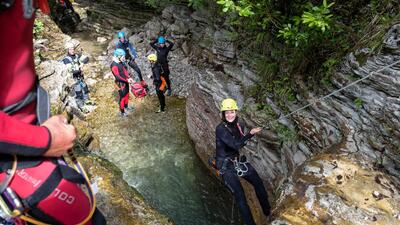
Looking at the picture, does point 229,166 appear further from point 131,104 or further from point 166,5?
point 166,5

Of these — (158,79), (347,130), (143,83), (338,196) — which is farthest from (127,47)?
(338,196)

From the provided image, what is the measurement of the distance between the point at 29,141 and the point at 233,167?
5.96 meters

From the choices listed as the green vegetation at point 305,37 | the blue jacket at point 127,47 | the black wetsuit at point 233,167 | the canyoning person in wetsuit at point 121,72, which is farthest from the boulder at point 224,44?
the blue jacket at point 127,47

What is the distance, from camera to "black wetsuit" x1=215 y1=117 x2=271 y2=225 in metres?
7.62

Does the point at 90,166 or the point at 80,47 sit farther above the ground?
the point at 90,166

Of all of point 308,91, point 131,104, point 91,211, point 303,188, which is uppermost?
point 91,211

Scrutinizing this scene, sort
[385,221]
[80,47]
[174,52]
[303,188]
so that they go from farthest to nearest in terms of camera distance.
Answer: [80,47] → [174,52] → [303,188] → [385,221]

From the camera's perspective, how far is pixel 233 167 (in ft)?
25.8

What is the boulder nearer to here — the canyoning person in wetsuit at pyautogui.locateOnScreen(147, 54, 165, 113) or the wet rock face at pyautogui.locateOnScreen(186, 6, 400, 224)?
the wet rock face at pyautogui.locateOnScreen(186, 6, 400, 224)

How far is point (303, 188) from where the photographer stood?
5.77m

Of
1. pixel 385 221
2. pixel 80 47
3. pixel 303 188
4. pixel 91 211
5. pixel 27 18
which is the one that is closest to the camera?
pixel 27 18

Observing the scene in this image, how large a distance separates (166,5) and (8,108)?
16.9 metres

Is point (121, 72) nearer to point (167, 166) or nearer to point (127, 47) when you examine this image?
point (127, 47)

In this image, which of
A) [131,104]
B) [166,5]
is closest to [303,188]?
[131,104]
